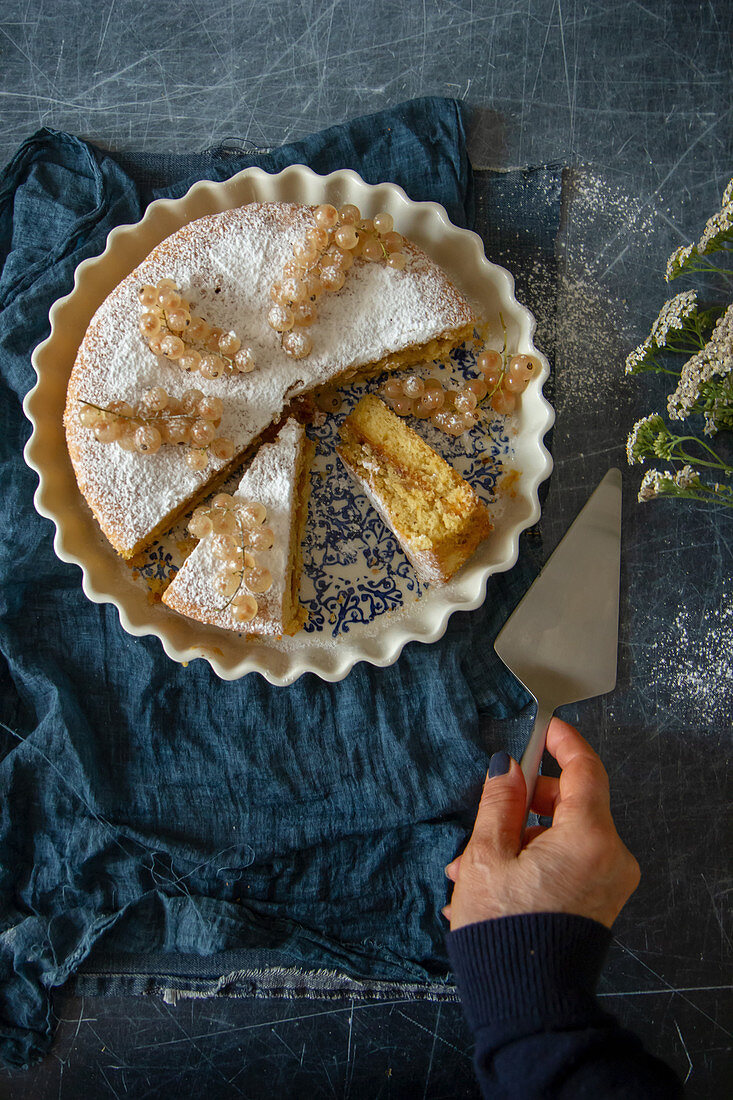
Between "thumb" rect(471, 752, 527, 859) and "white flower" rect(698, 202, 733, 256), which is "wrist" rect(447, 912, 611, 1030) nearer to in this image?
"thumb" rect(471, 752, 527, 859)

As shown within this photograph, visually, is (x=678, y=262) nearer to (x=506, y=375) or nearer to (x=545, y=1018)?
(x=506, y=375)

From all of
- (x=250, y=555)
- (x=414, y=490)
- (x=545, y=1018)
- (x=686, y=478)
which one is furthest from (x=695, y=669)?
(x=250, y=555)

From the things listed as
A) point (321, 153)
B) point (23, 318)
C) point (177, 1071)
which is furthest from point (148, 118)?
point (177, 1071)

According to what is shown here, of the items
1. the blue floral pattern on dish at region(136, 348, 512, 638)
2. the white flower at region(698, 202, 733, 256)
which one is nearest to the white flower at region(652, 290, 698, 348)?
the white flower at region(698, 202, 733, 256)

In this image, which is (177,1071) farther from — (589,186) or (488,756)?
Result: (589,186)

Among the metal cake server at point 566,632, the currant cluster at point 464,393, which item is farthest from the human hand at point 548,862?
the currant cluster at point 464,393
